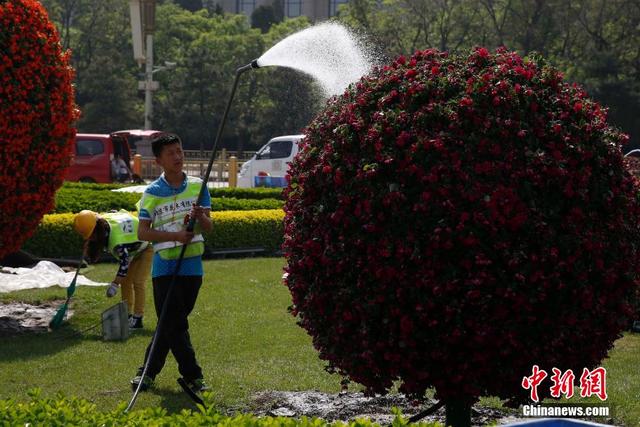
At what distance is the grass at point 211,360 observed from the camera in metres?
6.96

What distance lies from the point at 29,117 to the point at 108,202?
782cm

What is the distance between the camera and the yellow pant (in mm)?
9492

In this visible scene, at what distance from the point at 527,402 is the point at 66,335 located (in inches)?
213

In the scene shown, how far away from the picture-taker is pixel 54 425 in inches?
163

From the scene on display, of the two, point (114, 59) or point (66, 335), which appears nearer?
point (66, 335)

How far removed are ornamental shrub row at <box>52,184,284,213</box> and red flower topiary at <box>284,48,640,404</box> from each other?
1146 cm

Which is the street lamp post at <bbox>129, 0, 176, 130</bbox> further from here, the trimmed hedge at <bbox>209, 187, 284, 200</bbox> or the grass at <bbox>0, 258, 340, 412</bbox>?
the grass at <bbox>0, 258, 340, 412</bbox>

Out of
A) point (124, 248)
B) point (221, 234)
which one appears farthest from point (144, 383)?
point (221, 234)

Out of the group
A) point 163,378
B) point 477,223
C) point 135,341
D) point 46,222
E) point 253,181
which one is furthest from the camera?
point 253,181

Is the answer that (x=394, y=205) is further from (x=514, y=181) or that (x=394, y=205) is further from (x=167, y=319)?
(x=167, y=319)

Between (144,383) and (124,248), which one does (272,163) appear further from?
(144,383)

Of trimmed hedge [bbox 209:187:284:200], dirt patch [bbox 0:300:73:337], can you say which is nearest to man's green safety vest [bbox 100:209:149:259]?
dirt patch [bbox 0:300:73:337]

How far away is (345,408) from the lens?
657cm

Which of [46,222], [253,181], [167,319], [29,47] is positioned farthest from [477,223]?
[253,181]
